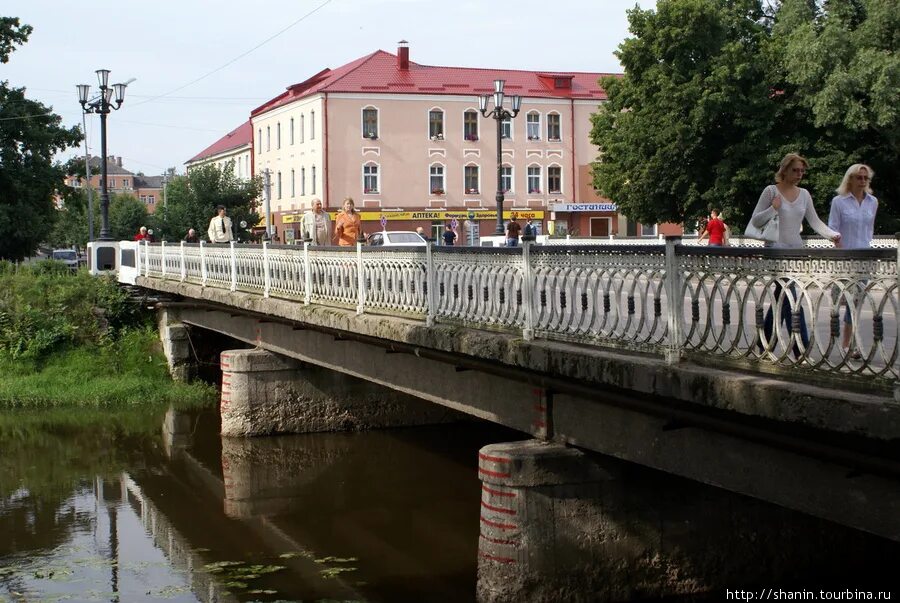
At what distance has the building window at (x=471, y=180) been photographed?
59.9 meters

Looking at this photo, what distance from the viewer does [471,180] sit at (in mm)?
60094

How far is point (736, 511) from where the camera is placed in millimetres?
9797

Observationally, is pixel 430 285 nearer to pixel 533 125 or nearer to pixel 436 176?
pixel 436 176

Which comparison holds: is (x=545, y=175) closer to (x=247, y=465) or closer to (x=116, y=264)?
(x=116, y=264)

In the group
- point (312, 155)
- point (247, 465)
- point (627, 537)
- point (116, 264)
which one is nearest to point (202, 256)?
point (247, 465)

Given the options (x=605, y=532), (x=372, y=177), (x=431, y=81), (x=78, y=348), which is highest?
(x=431, y=81)

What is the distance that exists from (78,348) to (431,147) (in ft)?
119

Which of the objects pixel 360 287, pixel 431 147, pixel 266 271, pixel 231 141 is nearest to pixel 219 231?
pixel 266 271

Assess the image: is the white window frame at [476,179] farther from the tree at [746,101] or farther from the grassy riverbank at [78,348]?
the grassy riverbank at [78,348]

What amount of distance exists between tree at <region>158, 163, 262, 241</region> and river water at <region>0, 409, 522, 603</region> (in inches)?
1215

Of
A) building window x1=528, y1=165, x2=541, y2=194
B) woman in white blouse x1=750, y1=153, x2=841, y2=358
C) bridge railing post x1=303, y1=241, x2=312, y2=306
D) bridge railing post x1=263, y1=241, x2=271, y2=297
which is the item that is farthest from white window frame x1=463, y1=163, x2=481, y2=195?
woman in white blouse x1=750, y1=153, x2=841, y2=358

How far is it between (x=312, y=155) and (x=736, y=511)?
1990 inches

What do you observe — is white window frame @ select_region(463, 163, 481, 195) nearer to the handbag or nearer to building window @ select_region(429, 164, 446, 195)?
building window @ select_region(429, 164, 446, 195)

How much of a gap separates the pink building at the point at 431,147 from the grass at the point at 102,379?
3297 centimetres
